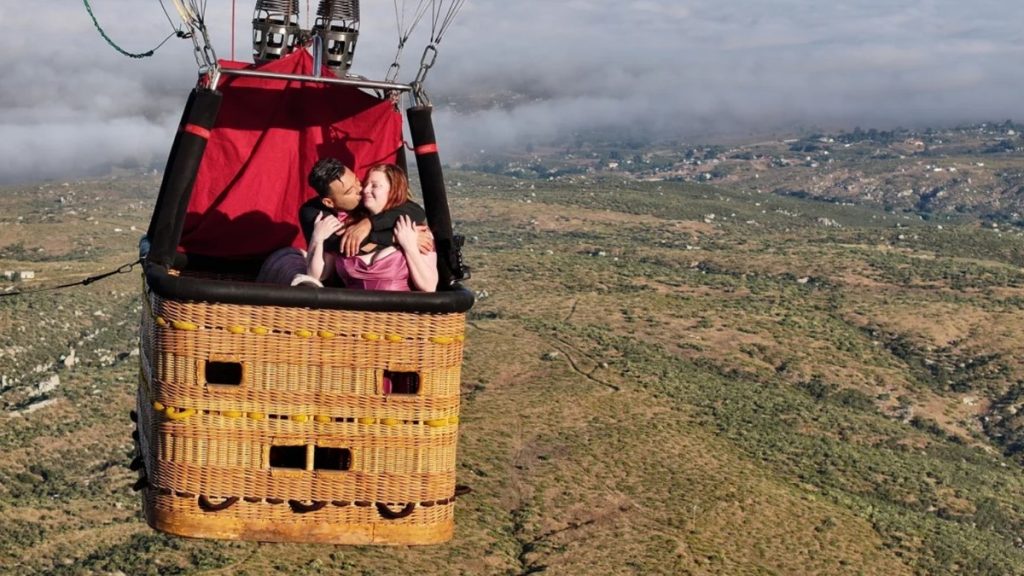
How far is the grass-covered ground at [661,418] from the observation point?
111ft

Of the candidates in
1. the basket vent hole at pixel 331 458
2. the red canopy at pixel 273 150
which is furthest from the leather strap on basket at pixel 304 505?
the red canopy at pixel 273 150

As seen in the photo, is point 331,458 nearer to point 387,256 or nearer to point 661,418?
point 387,256

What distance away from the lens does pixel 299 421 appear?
8.62 meters

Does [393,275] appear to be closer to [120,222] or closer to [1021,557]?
[1021,557]

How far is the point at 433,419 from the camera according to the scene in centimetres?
884

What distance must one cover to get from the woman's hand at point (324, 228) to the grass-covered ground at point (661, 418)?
68.1 feet

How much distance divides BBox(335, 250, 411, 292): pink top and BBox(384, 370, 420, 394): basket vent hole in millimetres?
555

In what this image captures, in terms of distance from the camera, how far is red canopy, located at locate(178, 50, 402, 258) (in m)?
10.6

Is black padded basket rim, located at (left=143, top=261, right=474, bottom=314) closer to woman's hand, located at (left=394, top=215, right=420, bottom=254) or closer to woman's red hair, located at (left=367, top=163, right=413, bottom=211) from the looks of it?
woman's hand, located at (left=394, top=215, right=420, bottom=254)

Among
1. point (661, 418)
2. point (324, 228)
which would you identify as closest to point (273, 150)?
point (324, 228)

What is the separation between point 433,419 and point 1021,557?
3703 cm

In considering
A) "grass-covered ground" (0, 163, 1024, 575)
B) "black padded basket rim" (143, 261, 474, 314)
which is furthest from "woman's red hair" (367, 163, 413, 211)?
"grass-covered ground" (0, 163, 1024, 575)

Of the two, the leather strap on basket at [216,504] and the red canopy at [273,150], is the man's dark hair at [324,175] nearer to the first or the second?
the red canopy at [273,150]

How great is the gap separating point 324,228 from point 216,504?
1.87 meters
